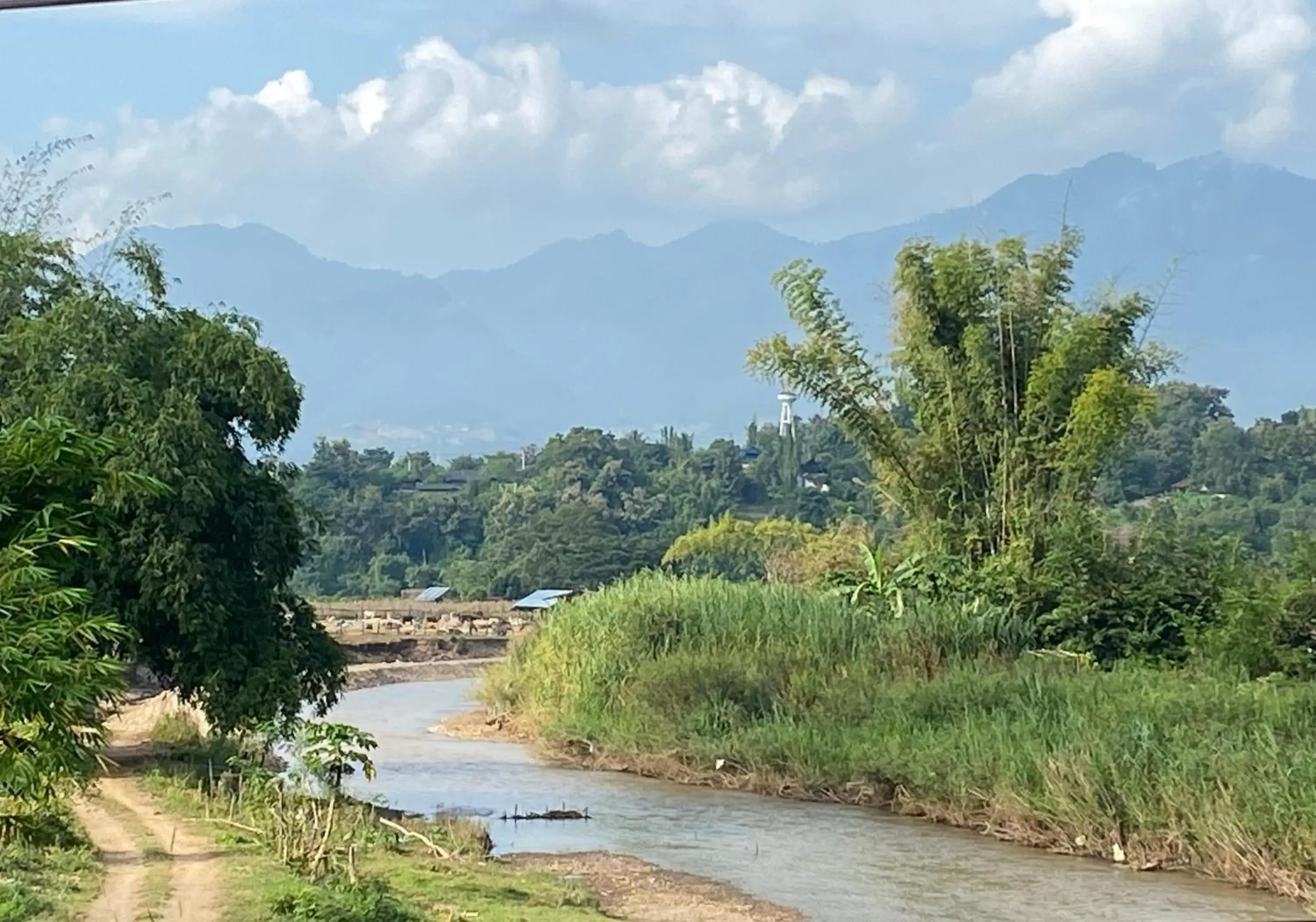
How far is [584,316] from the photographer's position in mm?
6199

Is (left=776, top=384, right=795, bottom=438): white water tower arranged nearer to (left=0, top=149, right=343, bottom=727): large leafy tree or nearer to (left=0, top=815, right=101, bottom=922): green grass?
(left=0, top=149, right=343, bottom=727): large leafy tree

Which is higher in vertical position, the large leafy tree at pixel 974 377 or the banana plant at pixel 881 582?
the large leafy tree at pixel 974 377

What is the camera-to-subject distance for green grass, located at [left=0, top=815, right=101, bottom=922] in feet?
12.5

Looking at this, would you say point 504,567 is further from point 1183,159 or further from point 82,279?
point 1183,159

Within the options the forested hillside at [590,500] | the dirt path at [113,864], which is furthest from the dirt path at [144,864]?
the forested hillside at [590,500]

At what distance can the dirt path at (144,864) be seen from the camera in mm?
4004

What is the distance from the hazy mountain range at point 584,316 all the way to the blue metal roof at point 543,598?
1.11m

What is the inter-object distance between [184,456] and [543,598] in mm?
2183

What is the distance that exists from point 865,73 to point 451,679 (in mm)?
3606

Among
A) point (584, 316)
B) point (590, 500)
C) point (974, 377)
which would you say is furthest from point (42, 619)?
point (974, 377)

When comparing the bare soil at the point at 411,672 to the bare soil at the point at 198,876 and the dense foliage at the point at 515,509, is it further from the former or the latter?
the bare soil at the point at 198,876

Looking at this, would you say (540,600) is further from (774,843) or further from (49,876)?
(49,876)

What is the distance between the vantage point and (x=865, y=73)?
5.60 metres

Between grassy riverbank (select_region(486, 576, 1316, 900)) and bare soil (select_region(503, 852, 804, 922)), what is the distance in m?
1.48
